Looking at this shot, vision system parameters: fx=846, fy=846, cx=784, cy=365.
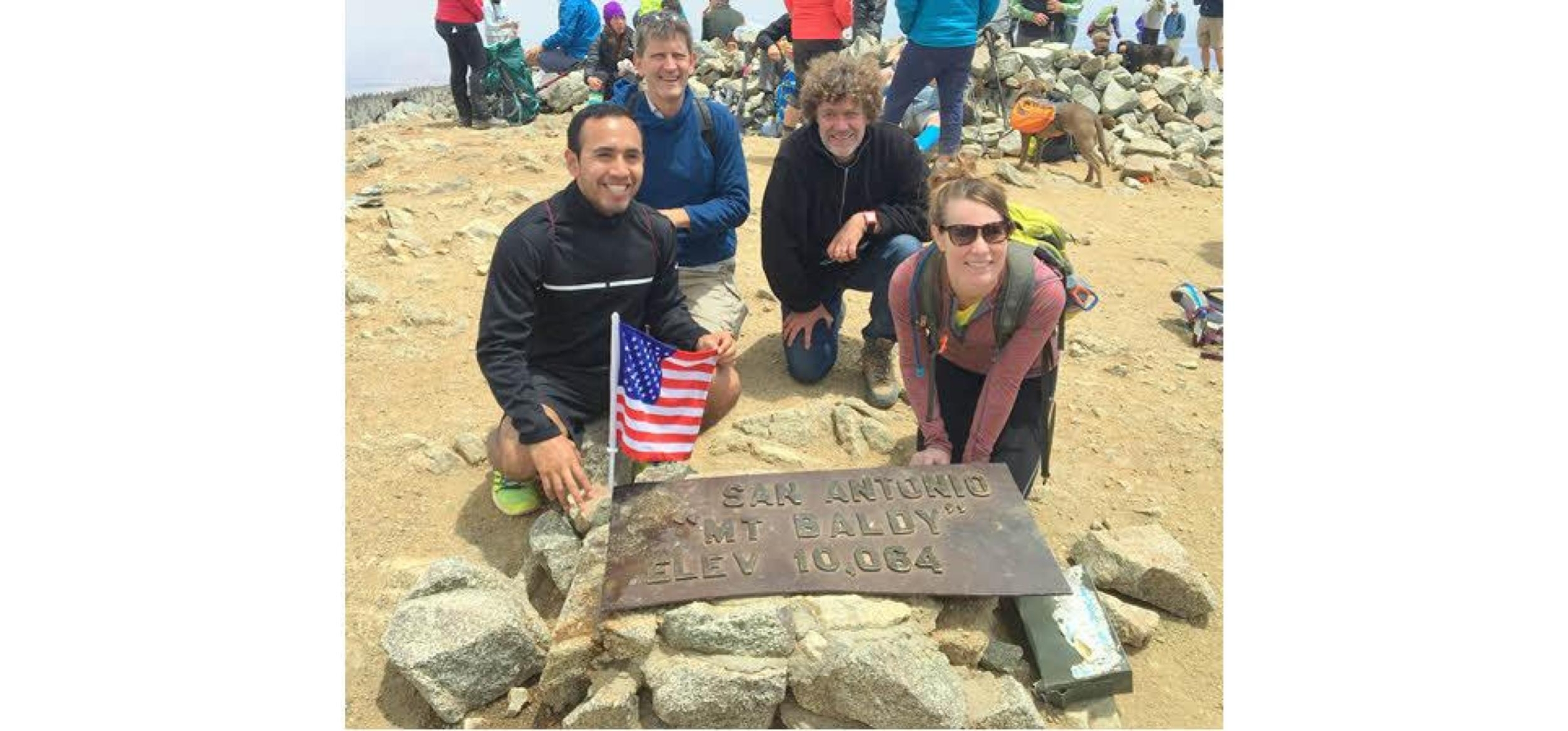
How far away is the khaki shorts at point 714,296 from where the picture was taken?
4.87 meters

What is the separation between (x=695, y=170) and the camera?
4.74 m

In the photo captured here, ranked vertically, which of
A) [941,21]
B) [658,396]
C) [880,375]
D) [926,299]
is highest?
[941,21]

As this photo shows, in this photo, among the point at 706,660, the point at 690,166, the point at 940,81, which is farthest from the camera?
the point at 940,81

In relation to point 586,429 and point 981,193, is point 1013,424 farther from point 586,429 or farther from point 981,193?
point 586,429

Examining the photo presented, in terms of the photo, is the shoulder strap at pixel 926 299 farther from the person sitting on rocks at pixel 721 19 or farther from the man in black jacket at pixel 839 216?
the person sitting on rocks at pixel 721 19

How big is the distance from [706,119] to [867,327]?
1574 mm

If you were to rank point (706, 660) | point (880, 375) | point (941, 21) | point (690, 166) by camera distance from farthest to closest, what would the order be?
point (941, 21)
point (880, 375)
point (690, 166)
point (706, 660)

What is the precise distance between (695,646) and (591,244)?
6.11ft

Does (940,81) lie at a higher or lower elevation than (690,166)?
higher

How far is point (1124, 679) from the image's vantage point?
9.91 ft

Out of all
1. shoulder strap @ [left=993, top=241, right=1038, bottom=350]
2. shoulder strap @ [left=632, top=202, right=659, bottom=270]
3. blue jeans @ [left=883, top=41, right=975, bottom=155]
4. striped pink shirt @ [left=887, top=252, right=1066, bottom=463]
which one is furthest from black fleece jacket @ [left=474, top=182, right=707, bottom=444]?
blue jeans @ [left=883, top=41, right=975, bottom=155]

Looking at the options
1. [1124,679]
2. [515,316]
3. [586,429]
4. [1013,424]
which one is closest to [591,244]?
[515,316]

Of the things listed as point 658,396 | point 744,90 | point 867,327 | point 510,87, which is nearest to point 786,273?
point 867,327

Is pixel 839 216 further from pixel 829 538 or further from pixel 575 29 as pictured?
pixel 575 29
